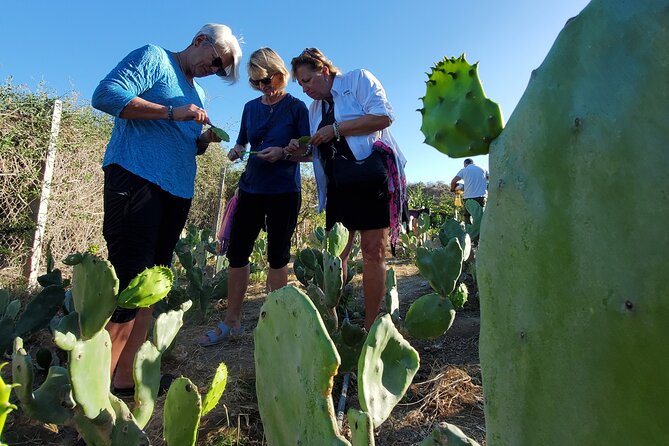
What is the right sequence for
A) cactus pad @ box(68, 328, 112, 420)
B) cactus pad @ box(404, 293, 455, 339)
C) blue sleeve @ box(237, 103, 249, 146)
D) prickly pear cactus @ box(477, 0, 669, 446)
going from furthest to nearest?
blue sleeve @ box(237, 103, 249, 146), cactus pad @ box(404, 293, 455, 339), cactus pad @ box(68, 328, 112, 420), prickly pear cactus @ box(477, 0, 669, 446)

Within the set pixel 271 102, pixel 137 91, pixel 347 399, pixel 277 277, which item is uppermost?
pixel 271 102

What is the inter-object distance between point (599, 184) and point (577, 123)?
0.26 feet

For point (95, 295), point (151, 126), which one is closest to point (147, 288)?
point (95, 295)

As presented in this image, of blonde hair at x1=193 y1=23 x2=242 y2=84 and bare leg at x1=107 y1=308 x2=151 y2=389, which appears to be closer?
bare leg at x1=107 y1=308 x2=151 y2=389

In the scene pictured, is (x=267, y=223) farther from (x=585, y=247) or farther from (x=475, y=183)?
(x=475, y=183)

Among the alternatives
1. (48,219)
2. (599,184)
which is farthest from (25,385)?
(48,219)

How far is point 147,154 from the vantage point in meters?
1.68

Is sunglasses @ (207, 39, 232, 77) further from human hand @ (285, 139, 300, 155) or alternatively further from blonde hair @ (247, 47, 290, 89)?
human hand @ (285, 139, 300, 155)

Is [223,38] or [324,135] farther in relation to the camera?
[324,135]

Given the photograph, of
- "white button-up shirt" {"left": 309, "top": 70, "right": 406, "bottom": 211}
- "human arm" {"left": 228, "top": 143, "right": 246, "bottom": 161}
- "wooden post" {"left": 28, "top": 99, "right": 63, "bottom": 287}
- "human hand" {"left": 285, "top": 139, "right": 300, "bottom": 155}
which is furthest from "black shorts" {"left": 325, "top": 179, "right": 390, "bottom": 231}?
"wooden post" {"left": 28, "top": 99, "right": 63, "bottom": 287}

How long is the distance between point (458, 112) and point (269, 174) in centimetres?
169

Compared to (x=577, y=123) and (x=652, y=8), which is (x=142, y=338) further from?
(x=652, y=8)

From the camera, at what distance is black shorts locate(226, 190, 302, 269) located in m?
2.35

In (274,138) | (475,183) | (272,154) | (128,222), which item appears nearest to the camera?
(128,222)
